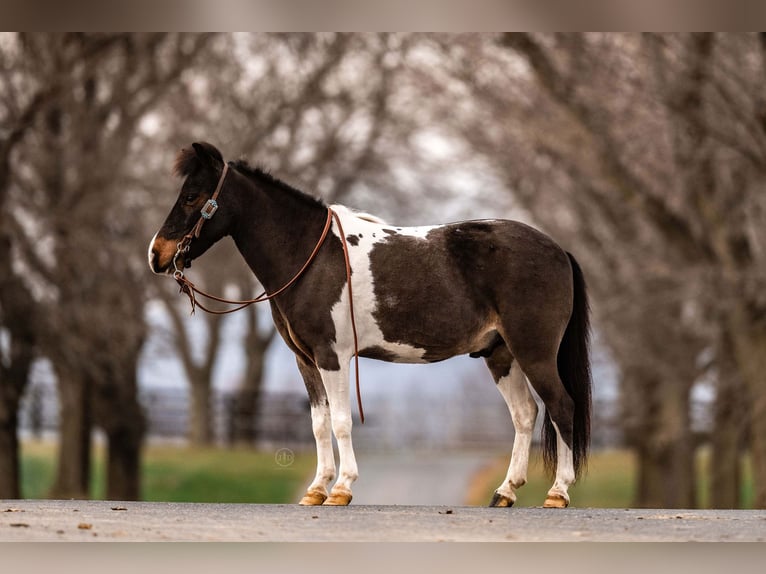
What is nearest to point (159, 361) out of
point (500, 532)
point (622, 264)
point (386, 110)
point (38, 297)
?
point (38, 297)

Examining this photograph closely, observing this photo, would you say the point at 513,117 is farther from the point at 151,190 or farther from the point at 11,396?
the point at 11,396

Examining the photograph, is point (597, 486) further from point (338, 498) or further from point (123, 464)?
point (338, 498)

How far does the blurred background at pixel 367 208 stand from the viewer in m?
17.8

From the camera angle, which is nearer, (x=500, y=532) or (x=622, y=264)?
(x=500, y=532)

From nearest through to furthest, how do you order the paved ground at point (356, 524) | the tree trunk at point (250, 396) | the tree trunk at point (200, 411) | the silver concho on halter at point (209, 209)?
the paved ground at point (356, 524) < the silver concho on halter at point (209, 209) < the tree trunk at point (250, 396) < the tree trunk at point (200, 411)

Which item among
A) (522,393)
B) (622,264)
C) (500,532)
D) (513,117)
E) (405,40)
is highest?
(405,40)

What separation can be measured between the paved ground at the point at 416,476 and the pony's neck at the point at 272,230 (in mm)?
17083

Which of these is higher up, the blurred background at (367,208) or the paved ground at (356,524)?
the blurred background at (367,208)

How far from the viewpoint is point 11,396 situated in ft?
58.3

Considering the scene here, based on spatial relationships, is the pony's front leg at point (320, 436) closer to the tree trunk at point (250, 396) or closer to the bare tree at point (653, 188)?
the bare tree at point (653, 188)

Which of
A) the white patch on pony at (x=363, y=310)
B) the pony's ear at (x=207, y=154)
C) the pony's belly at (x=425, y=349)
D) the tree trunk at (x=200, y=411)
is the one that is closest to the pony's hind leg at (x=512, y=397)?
the pony's belly at (x=425, y=349)

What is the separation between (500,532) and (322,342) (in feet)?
5.51

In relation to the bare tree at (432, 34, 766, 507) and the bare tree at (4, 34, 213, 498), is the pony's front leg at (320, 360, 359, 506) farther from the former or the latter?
the bare tree at (4, 34, 213, 498)

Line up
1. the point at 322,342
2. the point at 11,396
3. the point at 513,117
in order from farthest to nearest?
the point at 513,117
the point at 11,396
the point at 322,342
